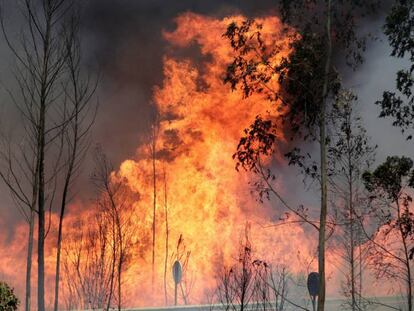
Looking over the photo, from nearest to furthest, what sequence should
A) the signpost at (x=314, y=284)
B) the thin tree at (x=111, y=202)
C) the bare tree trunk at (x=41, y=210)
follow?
the bare tree trunk at (x=41, y=210) < the signpost at (x=314, y=284) < the thin tree at (x=111, y=202)

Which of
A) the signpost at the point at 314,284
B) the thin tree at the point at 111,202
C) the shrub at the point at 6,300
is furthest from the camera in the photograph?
the thin tree at the point at 111,202

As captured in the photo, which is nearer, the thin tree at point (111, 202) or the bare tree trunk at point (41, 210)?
the bare tree trunk at point (41, 210)

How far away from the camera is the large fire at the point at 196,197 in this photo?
1149 inches

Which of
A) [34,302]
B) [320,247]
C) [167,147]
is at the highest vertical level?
[167,147]

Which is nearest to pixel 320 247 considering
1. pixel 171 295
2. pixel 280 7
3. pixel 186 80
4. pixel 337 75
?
pixel 337 75

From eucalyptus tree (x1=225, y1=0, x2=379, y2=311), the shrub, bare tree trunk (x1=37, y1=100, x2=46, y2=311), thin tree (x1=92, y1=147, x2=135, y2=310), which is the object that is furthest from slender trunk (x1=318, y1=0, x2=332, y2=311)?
thin tree (x1=92, y1=147, x2=135, y2=310)

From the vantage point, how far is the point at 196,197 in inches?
1243

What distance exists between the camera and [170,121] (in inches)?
1235

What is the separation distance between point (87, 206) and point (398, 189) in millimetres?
17013

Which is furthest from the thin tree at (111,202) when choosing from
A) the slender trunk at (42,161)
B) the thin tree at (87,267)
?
the slender trunk at (42,161)

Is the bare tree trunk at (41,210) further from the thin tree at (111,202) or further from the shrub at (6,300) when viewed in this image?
the thin tree at (111,202)

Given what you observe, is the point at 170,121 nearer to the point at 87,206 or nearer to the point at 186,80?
the point at 186,80

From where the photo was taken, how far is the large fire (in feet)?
95.8

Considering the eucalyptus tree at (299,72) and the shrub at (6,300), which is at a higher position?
the eucalyptus tree at (299,72)
